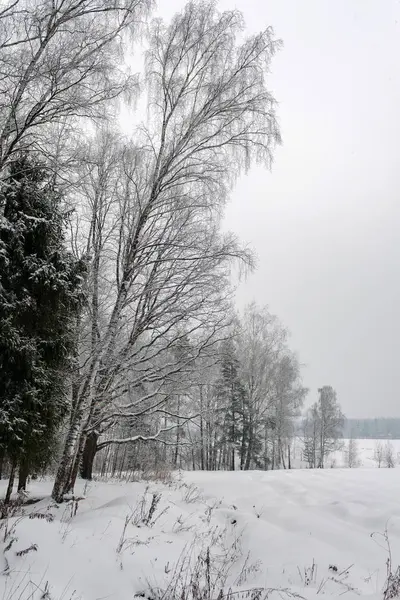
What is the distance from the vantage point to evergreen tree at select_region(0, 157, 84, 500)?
5723 millimetres

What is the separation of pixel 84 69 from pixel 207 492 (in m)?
8.58

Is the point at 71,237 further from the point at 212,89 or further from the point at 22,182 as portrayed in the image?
the point at 212,89

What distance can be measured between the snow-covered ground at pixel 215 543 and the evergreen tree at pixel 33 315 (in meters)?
1.40

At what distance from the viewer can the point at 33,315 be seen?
246 inches

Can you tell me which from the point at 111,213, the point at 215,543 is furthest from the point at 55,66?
the point at 215,543

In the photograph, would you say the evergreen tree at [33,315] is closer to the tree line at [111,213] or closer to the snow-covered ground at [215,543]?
the tree line at [111,213]

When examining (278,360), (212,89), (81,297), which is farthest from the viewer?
(278,360)

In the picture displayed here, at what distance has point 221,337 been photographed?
7.93m

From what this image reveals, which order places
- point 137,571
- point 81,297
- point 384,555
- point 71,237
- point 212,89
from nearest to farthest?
point 137,571 → point 384,555 → point 81,297 → point 212,89 → point 71,237

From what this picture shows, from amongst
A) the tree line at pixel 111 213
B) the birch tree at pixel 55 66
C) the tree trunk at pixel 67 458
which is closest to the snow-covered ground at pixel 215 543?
the tree trunk at pixel 67 458

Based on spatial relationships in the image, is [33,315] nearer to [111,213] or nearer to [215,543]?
[111,213]

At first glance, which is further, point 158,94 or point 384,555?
point 158,94

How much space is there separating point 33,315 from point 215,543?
4.53 m

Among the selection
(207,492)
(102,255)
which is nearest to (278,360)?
(207,492)
